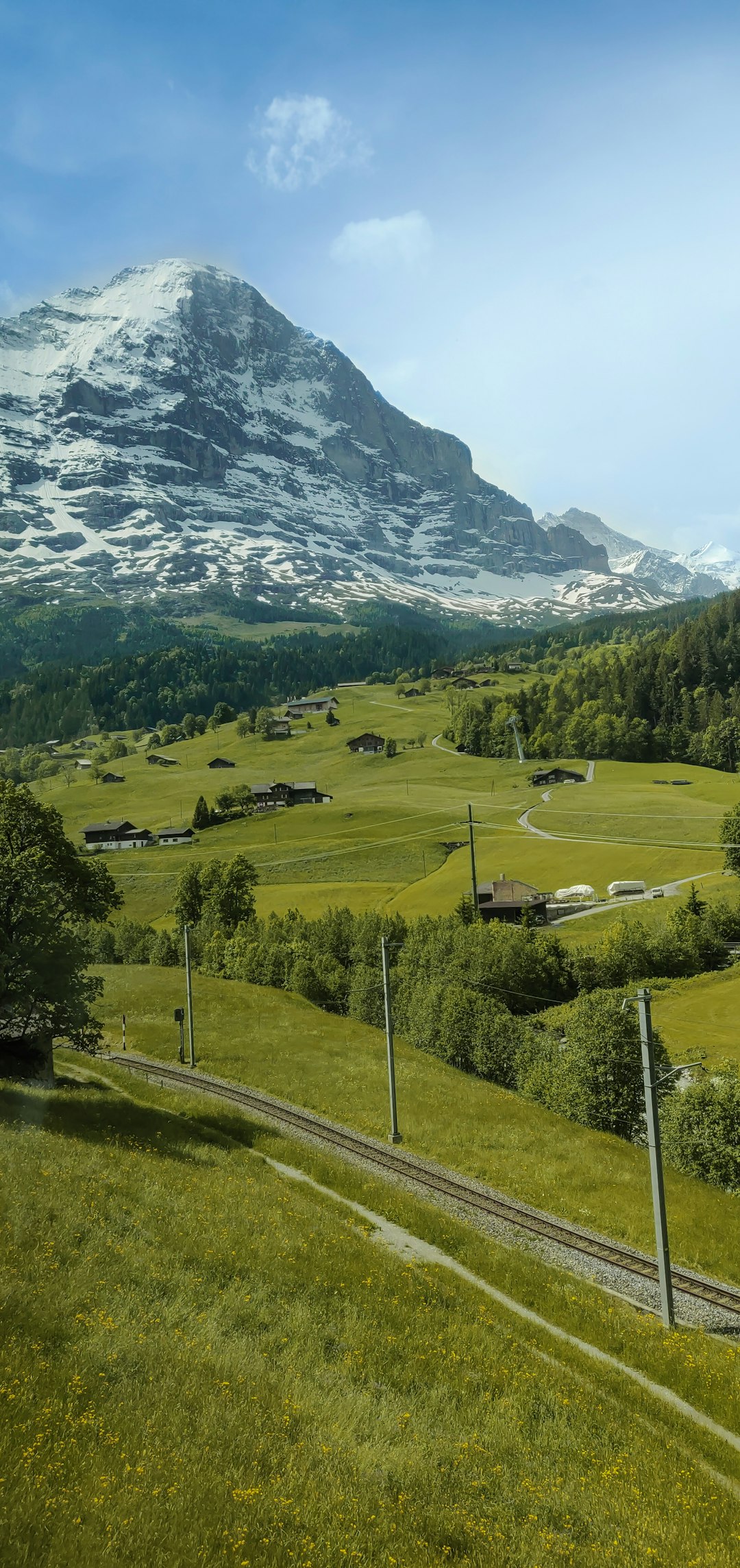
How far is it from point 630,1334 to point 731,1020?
5034 cm

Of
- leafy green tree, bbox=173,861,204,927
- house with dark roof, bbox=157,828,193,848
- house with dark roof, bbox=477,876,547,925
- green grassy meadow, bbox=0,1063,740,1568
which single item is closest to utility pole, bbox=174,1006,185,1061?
green grassy meadow, bbox=0,1063,740,1568

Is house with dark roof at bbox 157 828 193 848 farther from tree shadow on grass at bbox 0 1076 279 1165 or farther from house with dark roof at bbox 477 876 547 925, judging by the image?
tree shadow on grass at bbox 0 1076 279 1165

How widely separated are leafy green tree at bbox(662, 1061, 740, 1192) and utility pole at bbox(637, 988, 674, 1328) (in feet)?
73.5

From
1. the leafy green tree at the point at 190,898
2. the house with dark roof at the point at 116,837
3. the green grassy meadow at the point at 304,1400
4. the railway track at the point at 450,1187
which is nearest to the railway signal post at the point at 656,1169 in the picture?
the green grassy meadow at the point at 304,1400

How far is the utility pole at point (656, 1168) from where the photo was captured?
2392cm

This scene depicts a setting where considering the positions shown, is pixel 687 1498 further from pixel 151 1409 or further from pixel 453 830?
pixel 453 830

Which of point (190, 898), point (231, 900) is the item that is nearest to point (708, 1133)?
point (231, 900)

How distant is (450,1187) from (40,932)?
19009 mm

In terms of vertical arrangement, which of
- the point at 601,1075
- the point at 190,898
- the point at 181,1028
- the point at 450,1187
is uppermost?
the point at 450,1187

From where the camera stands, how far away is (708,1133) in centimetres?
4519

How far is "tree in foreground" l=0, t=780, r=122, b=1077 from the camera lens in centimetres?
3431

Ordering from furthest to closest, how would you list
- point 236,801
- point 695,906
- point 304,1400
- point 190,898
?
point 236,801 → point 190,898 → point 695,906 → point 304,1400

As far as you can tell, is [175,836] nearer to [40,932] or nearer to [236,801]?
[236,801]

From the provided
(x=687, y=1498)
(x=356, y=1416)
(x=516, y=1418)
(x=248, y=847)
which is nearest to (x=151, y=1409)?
(x=356, y=1416)
